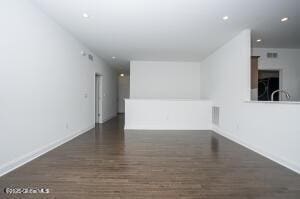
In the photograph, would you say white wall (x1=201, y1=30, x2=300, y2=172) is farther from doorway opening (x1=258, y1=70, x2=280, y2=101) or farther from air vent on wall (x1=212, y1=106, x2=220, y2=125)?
doorway opening (x1=258, y1=70, x2=280, y2=101)

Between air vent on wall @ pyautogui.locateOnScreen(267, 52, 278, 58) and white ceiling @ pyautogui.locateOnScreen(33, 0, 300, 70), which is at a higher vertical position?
white ceiling @ pyautogui.locateOnScreen(33, 0, 300, 70)

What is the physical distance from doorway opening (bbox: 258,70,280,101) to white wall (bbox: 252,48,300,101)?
24 centimetres

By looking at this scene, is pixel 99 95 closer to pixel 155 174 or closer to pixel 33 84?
pixel 33 84

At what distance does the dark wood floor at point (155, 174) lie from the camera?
6.33ft

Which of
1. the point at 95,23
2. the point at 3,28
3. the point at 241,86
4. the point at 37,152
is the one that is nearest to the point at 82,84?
the point at 95,23

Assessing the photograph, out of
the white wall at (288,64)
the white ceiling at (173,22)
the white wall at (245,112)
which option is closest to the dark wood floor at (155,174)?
the white wall at (245,112)

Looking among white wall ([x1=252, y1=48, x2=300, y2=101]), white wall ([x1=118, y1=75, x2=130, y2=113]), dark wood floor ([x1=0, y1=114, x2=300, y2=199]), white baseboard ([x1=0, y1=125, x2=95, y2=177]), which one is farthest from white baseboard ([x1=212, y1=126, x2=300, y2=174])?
white wall ([x1=118, y1=75, x2=130, y2=113])

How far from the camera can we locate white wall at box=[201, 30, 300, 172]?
268 centimetres

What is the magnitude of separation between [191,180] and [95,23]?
132 inches

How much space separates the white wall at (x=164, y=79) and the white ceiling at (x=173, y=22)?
1.91m

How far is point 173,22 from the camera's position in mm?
3459

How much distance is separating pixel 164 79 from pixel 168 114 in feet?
6.44

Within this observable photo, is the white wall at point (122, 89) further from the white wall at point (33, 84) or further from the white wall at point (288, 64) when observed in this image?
the white wall at point (288, 64)

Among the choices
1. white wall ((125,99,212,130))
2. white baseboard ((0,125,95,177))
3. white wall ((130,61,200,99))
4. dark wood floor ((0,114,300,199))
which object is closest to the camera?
dark wood floor ((0,114,300,199))
